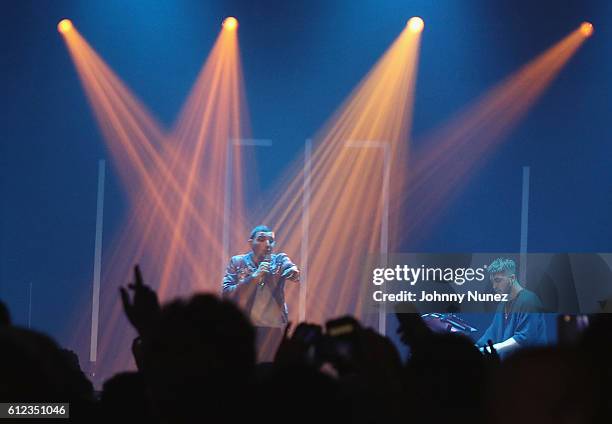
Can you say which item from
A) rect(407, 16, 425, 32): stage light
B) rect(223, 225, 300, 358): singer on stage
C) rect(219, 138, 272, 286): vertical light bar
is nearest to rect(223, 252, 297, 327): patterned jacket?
rect(223, 225, 300, 358): singer on stage

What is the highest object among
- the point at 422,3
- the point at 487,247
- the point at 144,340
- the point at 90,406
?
the point at 422,3

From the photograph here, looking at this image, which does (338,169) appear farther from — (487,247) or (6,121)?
(6,121)

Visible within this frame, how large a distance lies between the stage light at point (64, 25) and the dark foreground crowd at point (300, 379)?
21.4ft

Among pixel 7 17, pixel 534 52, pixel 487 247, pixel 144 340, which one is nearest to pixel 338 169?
pixel 487 247

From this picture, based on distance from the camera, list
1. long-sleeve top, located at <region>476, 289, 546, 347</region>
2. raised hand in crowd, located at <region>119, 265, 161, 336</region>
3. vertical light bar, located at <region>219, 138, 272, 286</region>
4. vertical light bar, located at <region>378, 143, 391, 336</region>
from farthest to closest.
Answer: vertical light bar, located at <region>219, 138, 272, 286</region> → vertical light bar, located at <region>378, 143, 391, 336</region> → long-sleeve top, located at <region>476, 289, 546, 347</region> → raised hand in crowd, located at <region>119, 265, 161, 336</region>

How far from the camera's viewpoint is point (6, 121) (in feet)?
26.4

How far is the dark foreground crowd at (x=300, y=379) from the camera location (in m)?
1.17

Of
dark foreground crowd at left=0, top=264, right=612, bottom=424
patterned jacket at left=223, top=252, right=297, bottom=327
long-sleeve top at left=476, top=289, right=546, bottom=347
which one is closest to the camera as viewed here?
dark foreground crowd at left=0, top=264, right=612, bottom=424

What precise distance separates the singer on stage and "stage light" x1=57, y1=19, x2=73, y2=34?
2.83 m

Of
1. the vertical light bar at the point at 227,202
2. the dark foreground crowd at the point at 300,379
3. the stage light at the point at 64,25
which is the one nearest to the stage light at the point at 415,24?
the vertical light bar at the point at 227,202

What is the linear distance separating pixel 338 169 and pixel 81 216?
276 cm

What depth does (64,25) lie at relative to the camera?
787 cm

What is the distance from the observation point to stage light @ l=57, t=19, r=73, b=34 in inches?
309

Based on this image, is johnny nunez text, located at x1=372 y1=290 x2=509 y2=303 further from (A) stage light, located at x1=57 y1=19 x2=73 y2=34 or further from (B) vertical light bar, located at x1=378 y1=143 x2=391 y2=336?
(A) stage light, located at x1=57 y1=19 x2=73 y2=34
